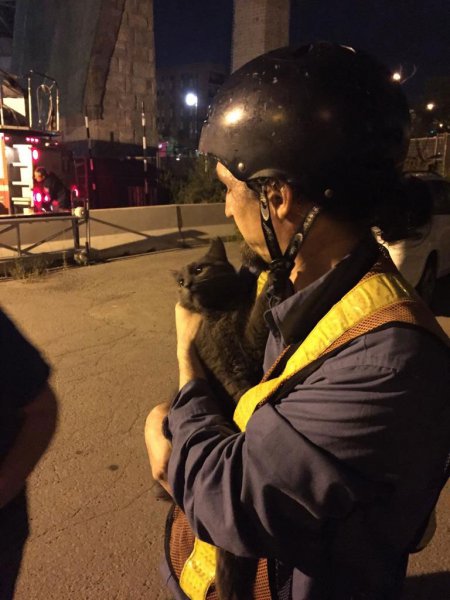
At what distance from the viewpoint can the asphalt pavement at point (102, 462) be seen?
259 cm

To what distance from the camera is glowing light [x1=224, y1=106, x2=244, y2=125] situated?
52.1 inches

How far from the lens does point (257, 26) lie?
69.6ft

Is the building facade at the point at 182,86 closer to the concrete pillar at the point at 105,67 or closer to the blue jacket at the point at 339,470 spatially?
the concrete pillar at the point at 105,67

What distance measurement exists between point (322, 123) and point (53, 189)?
1037cm

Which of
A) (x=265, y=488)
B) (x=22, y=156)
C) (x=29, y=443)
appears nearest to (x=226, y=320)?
(x=265, y=488)

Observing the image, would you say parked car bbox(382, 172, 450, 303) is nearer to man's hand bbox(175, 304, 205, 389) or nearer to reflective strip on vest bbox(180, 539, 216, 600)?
man's hand bbox(175, 304, 205, 389)

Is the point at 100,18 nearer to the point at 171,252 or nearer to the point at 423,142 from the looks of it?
the point at 171,252

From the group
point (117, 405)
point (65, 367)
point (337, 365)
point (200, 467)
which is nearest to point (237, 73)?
point (337, 365)

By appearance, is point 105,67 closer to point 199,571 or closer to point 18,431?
point 18,431

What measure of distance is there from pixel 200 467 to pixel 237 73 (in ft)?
3.35

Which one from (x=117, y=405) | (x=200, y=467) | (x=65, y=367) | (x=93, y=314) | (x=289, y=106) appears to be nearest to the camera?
(x=200, y=467)

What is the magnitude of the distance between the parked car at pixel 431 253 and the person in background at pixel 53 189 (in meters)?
6.97

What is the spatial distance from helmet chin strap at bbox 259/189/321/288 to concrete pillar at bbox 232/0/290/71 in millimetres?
21844

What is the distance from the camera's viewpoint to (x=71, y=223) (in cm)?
1009
